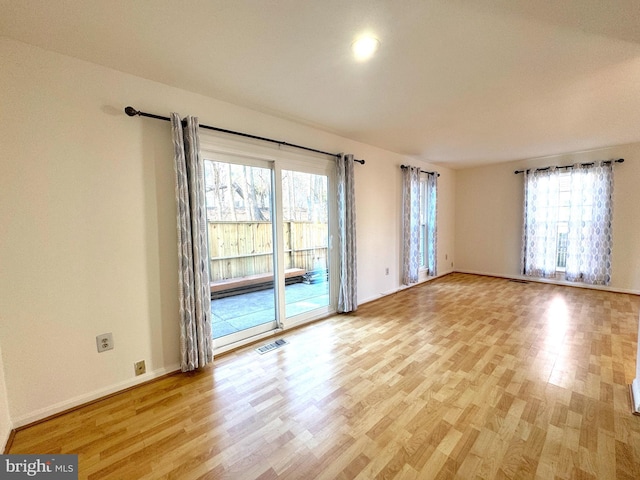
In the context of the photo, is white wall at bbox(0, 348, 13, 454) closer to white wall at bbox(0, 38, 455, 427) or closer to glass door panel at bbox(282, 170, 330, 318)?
white wall at bbox(0, 38, 455, 427)

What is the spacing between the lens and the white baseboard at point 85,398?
1673 mm

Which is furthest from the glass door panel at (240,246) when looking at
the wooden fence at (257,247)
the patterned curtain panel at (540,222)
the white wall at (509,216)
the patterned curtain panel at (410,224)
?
the patterned curtain panel at (540,222)

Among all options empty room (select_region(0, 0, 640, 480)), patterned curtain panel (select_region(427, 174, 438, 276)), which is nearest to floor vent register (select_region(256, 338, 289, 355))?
empty room (select_region(0, 0, 640, 480))

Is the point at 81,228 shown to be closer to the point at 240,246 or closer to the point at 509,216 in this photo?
the point at 240,246

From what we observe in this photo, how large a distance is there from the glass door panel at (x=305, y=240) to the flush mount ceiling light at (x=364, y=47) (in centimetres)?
149

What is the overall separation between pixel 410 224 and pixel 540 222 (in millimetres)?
2650

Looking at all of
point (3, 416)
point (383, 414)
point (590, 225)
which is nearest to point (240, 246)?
point (3, 416)

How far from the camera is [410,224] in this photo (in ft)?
15.4

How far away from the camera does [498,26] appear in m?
1.52

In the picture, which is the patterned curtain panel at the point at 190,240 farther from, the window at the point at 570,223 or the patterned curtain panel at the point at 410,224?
the window at the point at 570,223

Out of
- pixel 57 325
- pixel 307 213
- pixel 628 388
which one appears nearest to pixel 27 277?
pixel 57 325

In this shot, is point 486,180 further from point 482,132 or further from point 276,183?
point 276,183

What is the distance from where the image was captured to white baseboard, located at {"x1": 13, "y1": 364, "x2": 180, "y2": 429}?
1.67 metres

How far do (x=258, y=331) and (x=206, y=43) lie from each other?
260cm
